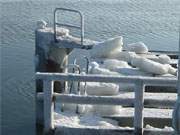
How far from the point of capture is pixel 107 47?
1156 cm

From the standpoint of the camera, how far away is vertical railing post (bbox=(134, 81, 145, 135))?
627 cm

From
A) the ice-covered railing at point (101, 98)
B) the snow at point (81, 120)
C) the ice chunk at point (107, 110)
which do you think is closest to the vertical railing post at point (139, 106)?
the ice-covered railing at point (101, 98)

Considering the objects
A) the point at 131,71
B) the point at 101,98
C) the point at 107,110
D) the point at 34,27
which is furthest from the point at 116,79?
the point at 34,27

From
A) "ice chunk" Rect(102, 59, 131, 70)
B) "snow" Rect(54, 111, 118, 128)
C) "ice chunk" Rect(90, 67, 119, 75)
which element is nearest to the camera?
"snow" Rect(54, 111, 118, 128)

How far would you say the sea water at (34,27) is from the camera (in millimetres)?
11086

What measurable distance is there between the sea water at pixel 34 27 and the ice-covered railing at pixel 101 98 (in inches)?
128

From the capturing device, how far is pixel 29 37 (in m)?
16.8

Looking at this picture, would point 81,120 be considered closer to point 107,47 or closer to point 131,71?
point 131,71

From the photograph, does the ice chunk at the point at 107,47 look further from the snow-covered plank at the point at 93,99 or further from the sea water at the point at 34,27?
the snow-covered plank at the point at 93,99

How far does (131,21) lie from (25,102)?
31.5ft

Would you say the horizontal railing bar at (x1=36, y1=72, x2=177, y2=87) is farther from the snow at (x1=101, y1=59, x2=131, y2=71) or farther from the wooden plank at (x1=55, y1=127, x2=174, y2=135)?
the snow at (x1=101, y1=59, x2=131, y2=71)

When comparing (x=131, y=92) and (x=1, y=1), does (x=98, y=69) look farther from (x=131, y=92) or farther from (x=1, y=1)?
(x=1, y=1)

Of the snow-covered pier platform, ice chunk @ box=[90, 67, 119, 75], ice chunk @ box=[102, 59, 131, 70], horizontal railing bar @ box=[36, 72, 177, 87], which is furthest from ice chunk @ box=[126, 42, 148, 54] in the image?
horizontal railing bar @ box=[36, 72, 177, 87]

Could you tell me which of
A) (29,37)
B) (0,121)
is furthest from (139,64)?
(29,37)
